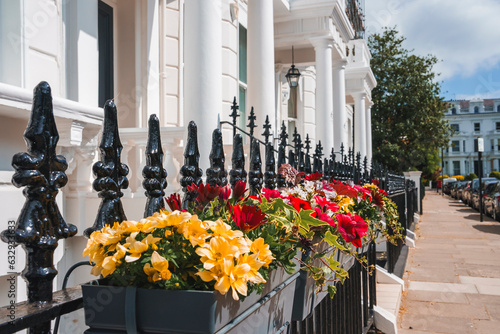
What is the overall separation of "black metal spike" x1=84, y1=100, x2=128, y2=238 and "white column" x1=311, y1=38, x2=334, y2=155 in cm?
899

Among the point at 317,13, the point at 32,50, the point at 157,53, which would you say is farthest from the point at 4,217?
the point at 317,13

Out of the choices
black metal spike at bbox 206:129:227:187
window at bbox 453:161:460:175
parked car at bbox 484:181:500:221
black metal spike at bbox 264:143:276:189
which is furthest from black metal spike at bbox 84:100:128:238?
window at bbox 453:161:460:175

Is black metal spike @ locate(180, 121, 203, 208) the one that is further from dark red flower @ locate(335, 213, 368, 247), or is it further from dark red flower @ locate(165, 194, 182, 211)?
dark red flower @ locate(335, 213, 368, 247)

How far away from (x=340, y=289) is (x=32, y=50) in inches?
Answer: 130

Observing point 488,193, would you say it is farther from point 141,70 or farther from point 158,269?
point 158,269

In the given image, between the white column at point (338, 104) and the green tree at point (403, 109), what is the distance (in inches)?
658

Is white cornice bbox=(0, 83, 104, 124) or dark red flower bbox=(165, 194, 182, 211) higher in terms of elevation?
white cornice bbox=(0, 83, 104, 124)

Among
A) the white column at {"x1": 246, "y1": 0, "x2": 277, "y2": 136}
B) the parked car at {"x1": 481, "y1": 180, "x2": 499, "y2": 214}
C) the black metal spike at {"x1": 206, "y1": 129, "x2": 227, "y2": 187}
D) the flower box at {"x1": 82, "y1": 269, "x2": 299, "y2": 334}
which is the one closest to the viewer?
the flower box at {"x1": 82, "y1": 269, "x2": 299, "y2": 334}

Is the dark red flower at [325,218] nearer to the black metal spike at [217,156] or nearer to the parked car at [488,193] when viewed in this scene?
the black metal spike at [217,156]

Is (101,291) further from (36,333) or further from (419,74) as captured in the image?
(419,74)

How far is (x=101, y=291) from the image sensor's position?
1113 mm

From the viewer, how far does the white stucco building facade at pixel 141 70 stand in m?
3.71

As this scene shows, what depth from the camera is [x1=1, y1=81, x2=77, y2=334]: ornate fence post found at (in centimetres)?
112

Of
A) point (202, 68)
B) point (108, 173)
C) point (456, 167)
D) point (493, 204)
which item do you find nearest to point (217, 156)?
point (108, 173)
